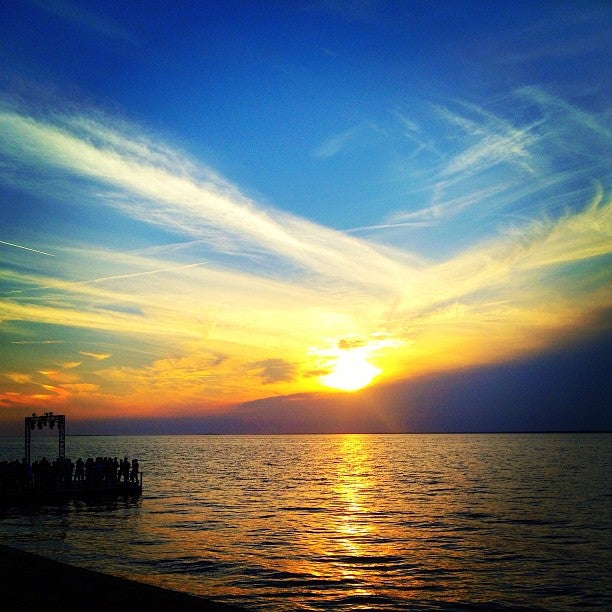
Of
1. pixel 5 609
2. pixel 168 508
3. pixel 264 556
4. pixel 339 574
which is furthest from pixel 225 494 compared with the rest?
pixel 5 609

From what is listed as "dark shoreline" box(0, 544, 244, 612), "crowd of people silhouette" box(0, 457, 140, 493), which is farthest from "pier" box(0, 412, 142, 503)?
"dark shoreline" box(0, 544, 244, 612)

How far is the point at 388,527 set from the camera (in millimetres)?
35500

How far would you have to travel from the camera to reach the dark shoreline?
11.8 meters

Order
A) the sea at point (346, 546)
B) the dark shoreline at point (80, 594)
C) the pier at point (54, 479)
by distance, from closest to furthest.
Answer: the dark shoreline at point (80, 594)
the sea at point (346, 546)
the pier at point (54, 479)

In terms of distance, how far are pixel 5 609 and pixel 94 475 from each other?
35.9 m

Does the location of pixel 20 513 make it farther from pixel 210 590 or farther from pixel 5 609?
pixel 5 609

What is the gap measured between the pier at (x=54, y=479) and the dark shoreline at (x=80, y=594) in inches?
1131

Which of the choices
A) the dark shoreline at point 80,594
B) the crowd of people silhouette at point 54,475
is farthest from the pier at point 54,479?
the dark shoreline at point 80,594

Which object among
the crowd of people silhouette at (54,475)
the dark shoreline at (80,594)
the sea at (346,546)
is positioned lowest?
the sea at (346,546)

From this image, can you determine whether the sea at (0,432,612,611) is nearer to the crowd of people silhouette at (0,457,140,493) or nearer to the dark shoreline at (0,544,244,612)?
the crowd of people silhouette at (0,457,140,493)

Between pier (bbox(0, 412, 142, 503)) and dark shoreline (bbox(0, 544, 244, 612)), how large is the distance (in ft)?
94.2

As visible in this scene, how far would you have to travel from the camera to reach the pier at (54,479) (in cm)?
4141

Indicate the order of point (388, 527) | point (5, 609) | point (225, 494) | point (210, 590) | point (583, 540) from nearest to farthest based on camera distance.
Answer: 1. point (5, 609)
2. point (210, 590)
3. point (583, 540)
4. point (388, 527)
5. point (225, 494)

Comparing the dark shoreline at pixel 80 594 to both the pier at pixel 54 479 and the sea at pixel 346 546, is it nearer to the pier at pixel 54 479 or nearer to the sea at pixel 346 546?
the sea at pixel 346 546
